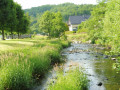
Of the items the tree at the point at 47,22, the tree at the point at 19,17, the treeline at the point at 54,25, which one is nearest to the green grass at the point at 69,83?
the treeline at the point at 54,25

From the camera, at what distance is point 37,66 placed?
43.2ft

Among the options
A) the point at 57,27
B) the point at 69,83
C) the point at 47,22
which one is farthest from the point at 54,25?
the point at 69,83

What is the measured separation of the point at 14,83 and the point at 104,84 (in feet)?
21.1

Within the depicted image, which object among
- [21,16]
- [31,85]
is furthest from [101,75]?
[21,16]

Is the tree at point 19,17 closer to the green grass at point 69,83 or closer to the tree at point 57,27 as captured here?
the tree at point 57,27

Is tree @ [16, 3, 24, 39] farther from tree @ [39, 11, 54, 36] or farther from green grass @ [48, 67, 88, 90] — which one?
green grass @ [48, 67, 88, 90]

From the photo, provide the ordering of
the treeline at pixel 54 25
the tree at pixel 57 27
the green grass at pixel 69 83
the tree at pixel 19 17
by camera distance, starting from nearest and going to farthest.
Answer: the green grass at pixel 69 83, the tree at pixel 57 27, the treeline at pixel 54 25, the tree at pixel 19 17

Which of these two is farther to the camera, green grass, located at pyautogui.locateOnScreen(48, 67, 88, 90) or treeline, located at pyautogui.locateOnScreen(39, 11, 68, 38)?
treeline, located at pyautogui.locateOnScreen(39, 11, 68, 38)

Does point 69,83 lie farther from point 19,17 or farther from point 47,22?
point 47,22

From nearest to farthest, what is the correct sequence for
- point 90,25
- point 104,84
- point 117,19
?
1. point 117,19
2. point 104,84
3. point 90,25

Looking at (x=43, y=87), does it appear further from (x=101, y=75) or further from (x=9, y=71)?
(x=101, y=75)

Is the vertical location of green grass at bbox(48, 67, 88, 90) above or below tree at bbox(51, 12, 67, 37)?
below

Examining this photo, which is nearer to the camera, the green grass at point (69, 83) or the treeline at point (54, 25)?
the green grass at point (69, 83)

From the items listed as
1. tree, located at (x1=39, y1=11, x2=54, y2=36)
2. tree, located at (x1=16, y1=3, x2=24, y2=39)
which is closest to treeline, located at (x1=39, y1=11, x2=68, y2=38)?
tree, located at (x1=39, y1=11, x2=54, y2=36)
